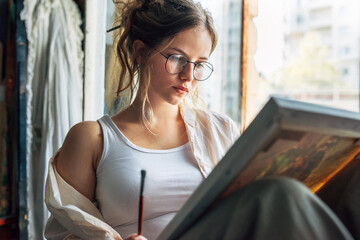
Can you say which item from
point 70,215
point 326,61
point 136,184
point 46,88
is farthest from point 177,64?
point 326,61

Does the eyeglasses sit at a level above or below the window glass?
below

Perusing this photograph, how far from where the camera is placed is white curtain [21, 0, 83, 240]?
191cm

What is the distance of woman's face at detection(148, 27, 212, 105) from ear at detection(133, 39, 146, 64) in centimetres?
8

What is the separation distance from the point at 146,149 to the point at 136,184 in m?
0.12

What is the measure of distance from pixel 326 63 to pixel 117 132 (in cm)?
1109

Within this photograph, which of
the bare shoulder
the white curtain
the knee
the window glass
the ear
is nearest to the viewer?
the knee

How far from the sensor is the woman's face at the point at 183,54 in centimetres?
112

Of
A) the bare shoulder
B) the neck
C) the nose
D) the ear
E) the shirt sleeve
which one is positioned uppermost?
the ear

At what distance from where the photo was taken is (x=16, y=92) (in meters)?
1.92

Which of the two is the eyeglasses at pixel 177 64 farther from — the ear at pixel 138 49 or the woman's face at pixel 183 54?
the ear at pixel 138 49

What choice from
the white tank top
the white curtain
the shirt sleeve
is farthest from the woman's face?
the white curtain

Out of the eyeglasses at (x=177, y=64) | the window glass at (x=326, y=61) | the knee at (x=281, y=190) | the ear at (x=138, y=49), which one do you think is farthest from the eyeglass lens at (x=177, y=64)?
the window glass at (x=326, y=61)

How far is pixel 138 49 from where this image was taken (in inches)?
48.1

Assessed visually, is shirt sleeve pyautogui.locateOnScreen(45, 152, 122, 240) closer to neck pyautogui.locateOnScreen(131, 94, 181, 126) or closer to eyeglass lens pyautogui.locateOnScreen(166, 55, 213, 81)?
neck pyautogui.locateOnScreen(131, 94, 181, 126)
